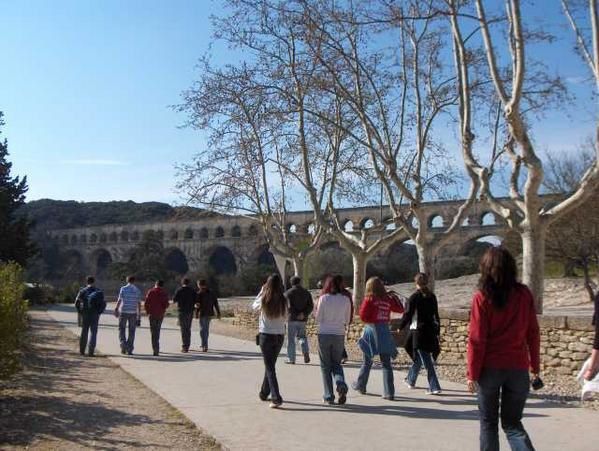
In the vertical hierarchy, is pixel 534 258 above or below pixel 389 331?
above

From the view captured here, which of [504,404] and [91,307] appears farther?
[91,307]

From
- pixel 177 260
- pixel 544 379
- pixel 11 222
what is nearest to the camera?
pixel 544 379

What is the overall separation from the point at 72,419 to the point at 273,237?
1845 cm

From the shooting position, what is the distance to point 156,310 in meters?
13.7

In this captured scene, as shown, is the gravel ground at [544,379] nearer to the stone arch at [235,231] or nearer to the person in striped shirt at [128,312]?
the person in striped shirt at [128,312]

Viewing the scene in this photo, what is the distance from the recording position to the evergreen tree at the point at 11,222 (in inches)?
996

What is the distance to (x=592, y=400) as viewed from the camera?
786 cm

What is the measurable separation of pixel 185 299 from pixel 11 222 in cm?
1693

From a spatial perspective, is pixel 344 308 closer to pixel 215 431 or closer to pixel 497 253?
pixel 215 431

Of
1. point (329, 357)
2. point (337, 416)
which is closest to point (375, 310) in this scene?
point (329, 357)

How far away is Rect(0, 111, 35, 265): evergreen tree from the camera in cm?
2530

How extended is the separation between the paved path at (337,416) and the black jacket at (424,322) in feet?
2.05

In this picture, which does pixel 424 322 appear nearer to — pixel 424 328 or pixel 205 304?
pixel 424 328

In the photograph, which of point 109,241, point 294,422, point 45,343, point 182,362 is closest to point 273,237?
point 45,343
